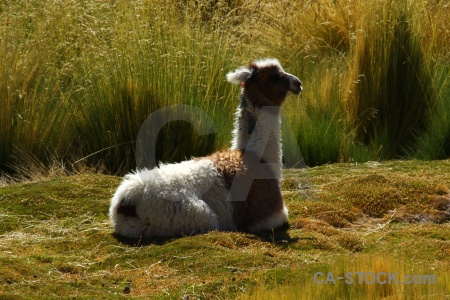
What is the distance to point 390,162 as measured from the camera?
1084 cm

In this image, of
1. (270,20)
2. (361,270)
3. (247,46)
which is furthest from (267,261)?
(270,20)

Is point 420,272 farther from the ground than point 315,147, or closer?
farther from the ground

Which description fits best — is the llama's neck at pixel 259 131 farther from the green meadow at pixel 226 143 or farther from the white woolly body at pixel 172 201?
the green meadow at pixel 226 143

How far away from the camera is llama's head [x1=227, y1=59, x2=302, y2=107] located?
8156mm

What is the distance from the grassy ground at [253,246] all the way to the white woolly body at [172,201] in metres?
0.15

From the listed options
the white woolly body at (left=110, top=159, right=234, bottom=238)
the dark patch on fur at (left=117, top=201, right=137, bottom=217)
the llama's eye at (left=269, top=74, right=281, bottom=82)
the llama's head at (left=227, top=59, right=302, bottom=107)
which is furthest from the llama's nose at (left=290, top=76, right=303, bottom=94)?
the dark patch on fur at (left=117, top=201, right=137, bottom=217)

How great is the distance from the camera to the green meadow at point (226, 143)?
21.3 ft

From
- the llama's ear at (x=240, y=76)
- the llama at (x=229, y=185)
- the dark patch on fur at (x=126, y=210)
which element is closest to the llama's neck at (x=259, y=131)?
the llama at (x=229, y=185)

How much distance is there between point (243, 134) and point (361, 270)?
2.42 metres

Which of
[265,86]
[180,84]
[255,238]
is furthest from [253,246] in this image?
[180,84]

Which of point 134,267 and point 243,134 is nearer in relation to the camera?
point 134,267

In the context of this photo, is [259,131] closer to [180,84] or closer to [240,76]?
[240,76]

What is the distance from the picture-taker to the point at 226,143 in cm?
1096

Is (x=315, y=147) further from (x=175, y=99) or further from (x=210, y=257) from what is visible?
(x=210, y=257)
